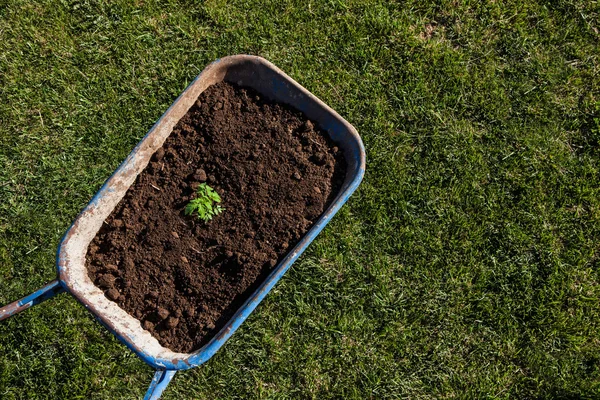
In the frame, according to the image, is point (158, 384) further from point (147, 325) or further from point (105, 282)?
point (105, 282)

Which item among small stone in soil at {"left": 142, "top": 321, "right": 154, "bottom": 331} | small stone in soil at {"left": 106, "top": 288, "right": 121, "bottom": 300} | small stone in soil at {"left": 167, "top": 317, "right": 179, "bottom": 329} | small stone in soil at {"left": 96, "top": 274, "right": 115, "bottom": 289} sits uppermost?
small stone in soil at {"left": 96, "top": 274, "right": 115, "bottom": 289}

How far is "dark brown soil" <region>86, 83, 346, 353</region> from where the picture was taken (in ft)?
7.31

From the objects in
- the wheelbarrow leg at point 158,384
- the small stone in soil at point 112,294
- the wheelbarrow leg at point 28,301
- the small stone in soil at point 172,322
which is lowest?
the wheelbarrow leg at point 158,384

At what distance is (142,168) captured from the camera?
2312mm

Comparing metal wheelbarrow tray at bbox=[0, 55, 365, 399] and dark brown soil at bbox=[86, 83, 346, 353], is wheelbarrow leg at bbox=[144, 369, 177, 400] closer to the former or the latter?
metal wheelbarrow tray at bbox=[0, 55, 365, 399]

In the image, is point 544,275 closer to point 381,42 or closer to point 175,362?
point 381,42

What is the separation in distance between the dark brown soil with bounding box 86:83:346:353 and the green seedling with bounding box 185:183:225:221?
41mm

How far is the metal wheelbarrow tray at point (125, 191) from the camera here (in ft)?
6.59

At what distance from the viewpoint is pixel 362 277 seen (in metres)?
3.30

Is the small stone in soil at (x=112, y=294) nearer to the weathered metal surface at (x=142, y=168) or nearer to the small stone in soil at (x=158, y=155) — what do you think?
the weathered metal surface at (x=142, y=168)

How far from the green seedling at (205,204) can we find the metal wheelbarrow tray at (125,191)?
0.90ft

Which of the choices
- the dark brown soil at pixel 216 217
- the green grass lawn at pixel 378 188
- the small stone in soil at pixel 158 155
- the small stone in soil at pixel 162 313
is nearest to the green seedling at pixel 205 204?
the dark brown soil at pixel 216 217

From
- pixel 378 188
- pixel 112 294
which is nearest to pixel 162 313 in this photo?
pixel 112 294

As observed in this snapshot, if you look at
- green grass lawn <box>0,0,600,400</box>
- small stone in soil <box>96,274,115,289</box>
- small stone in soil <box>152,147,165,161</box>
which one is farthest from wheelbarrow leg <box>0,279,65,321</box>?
green grass lawn <box>0,0,600,400</box>
